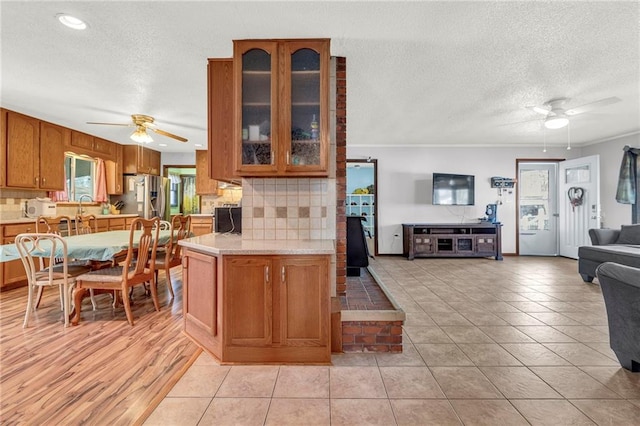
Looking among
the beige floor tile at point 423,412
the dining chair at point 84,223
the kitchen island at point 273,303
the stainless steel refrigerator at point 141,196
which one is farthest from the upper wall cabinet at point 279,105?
the stainless steel refrigerator at point 141,196

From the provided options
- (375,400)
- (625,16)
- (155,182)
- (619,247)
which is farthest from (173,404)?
(155,182)

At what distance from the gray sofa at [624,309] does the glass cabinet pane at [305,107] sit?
2.14 metres

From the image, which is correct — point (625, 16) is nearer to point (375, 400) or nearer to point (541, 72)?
point (541, 72)

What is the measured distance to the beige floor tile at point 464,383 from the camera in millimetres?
1847

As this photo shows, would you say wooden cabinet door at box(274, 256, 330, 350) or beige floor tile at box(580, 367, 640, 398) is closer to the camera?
beige floor tile at box(580, 367, 640, 398)

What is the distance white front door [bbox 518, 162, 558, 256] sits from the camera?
6.79 m

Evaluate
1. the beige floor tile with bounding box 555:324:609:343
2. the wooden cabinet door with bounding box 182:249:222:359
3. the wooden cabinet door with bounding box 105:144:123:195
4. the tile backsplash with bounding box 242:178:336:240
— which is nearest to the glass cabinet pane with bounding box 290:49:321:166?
the tile backsplash with bounding box 242:178:336:240

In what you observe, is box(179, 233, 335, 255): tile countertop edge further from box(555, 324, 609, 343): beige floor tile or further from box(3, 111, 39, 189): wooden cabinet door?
box(3, 111, 39, 189): wooden cabinet door

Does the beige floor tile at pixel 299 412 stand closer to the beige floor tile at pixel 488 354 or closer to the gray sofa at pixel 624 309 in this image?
the beige floor tile at pixel 488 354

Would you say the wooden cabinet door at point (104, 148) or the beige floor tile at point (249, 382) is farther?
the wooden cabinet door at point (104, 148)

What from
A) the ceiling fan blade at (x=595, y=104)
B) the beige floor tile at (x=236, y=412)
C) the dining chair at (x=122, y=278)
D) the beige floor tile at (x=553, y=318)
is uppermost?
the ceiling fan blade at (x=595, y=104)

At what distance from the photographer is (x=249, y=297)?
84.4 inches

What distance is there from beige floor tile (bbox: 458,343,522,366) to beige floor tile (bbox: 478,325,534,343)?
15cm

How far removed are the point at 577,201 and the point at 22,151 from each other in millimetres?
9337
